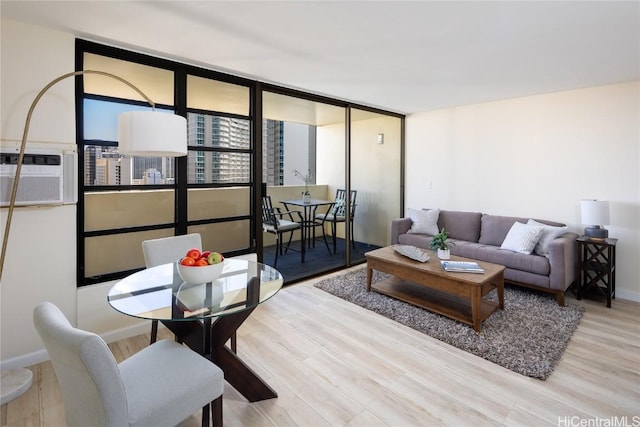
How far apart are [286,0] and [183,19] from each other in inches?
29.1

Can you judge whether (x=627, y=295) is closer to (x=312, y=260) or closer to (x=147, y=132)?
(x=312, y=260)

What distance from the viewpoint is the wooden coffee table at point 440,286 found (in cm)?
288

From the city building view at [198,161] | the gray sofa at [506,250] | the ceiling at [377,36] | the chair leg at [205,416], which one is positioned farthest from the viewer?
the gray sofa at [506,250]

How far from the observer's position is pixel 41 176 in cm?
232

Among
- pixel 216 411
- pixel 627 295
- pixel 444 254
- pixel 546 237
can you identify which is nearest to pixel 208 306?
pixel 216 411

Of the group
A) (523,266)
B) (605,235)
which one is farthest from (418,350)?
(605,235)

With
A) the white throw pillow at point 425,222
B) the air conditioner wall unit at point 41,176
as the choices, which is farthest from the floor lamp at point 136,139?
the white throw pillow at point 425,222

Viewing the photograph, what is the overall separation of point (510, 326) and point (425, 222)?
6.71 feet

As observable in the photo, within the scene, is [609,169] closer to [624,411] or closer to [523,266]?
[523,266]

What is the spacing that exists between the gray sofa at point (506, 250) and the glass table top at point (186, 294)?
2833mm

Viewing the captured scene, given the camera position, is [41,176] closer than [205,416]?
No

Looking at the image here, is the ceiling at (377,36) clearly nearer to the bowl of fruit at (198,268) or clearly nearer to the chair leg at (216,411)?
the bowl of fruit at (198,268)

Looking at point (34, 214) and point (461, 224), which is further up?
point (34, 214)

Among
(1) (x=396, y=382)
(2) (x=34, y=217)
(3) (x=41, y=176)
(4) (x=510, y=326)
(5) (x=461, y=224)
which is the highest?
(3) (x=41, y=176)
